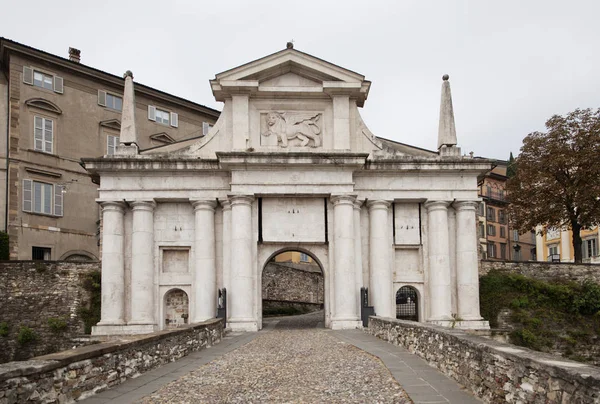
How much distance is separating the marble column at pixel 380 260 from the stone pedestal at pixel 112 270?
11959 mm

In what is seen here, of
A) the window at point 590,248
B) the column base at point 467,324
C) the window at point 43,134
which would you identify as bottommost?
the column base at point 467,324

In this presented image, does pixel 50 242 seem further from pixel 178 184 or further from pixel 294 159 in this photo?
pixel 294 159

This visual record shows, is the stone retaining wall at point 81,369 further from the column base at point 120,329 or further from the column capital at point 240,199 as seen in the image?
the column base at point 120,329

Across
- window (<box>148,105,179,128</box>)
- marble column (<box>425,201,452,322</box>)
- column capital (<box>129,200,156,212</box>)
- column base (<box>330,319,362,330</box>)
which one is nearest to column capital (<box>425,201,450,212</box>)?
marble column (<box>425,201,452,322</box>)

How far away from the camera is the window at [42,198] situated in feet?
126

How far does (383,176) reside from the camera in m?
30.9

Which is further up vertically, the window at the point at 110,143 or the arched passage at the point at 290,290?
the window at the point at 110,143

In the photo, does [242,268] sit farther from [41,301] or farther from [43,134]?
[43,134]

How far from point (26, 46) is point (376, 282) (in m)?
26.3

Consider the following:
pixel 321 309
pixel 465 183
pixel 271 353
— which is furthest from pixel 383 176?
pixel 321 309

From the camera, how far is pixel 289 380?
1276cm

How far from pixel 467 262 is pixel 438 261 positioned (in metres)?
1.41

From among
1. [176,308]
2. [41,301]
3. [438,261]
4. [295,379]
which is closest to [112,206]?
[176,308]

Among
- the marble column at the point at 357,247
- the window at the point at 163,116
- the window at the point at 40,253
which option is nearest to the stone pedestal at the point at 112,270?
the window at the point at 40,253
